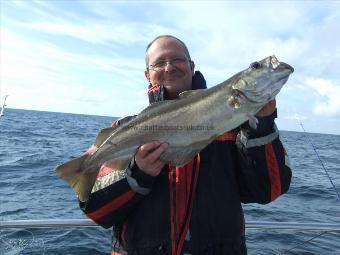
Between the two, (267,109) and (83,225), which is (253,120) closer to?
(267,109)

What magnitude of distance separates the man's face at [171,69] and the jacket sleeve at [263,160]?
2.82 feet

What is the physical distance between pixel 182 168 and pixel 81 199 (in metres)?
1.00

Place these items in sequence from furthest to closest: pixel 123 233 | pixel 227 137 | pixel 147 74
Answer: pixel 147 74, pixel 227 137, pixel 123 233

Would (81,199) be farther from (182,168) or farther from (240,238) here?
(240,238)

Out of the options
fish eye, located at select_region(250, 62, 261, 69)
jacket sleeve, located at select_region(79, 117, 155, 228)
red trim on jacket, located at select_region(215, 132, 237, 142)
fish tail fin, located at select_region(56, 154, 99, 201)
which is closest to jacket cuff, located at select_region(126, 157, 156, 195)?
jacket sleeve, located at select_region(79, 117, 155, 228)

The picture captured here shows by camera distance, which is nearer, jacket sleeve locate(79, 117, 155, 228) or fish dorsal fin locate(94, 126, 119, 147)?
jacket sleeve locate(79, 117, 155, 228)

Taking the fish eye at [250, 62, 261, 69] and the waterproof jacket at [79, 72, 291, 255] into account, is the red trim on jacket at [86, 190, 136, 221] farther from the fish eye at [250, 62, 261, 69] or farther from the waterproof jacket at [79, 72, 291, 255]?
the fish eye at [250, 62, 261, 69]

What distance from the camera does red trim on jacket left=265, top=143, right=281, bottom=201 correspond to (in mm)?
3758

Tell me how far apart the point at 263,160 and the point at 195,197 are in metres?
0.72

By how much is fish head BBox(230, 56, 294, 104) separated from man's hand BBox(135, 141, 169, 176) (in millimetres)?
840

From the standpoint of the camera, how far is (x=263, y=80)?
3.59 meters

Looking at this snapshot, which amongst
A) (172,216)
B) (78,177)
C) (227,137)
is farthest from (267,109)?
(78,177)

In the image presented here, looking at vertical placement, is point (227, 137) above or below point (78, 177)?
above

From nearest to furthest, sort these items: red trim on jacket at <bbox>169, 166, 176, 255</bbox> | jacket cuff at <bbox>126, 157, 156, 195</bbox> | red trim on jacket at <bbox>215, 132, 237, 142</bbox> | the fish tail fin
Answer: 1. red trim on jacket at <bbox>169, 166, 176, 255</bbox>
2. jacket cuff at <bbox>126, 157, 156, 195</bbox>
3. the fish tail fin
4. red trim on jacket at <bbox>215, 132, 237, 142</bbox>
